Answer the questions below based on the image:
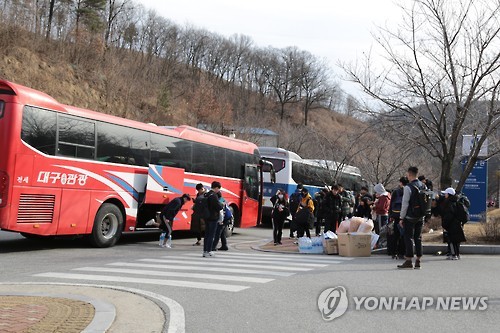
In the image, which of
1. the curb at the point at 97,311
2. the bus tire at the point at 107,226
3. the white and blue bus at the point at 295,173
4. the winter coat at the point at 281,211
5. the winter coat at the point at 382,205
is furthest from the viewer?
the white and blue bus at the point at 295,173

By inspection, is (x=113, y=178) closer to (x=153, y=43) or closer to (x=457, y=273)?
(x=457, y=273)

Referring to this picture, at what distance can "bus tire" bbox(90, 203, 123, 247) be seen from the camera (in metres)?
14.6

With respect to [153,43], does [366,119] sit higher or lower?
lower

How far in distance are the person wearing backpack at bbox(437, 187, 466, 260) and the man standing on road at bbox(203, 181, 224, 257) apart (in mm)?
5562

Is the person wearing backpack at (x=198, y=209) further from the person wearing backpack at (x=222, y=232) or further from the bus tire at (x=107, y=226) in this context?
the bus tire at (x=107, y=226)

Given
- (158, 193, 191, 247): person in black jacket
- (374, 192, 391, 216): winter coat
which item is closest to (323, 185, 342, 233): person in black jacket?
(374, 192, 391, 216): winter coat

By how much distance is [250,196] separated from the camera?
2248 cm

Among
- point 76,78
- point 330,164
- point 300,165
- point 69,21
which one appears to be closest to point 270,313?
point 300,165

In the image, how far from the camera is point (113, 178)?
15117 millimetres

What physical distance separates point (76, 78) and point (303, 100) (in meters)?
56.8

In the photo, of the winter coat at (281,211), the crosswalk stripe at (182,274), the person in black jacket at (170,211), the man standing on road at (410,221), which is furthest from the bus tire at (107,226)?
the man standing on road at (410,221)

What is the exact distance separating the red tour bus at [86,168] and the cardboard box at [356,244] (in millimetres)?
5964

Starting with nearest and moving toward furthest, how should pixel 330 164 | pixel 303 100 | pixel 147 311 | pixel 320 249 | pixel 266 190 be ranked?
pixel 147 311
pixel 320 249
pixel 266 190
pixel 330 164
pixel 303 100

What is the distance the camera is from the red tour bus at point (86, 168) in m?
12.3
